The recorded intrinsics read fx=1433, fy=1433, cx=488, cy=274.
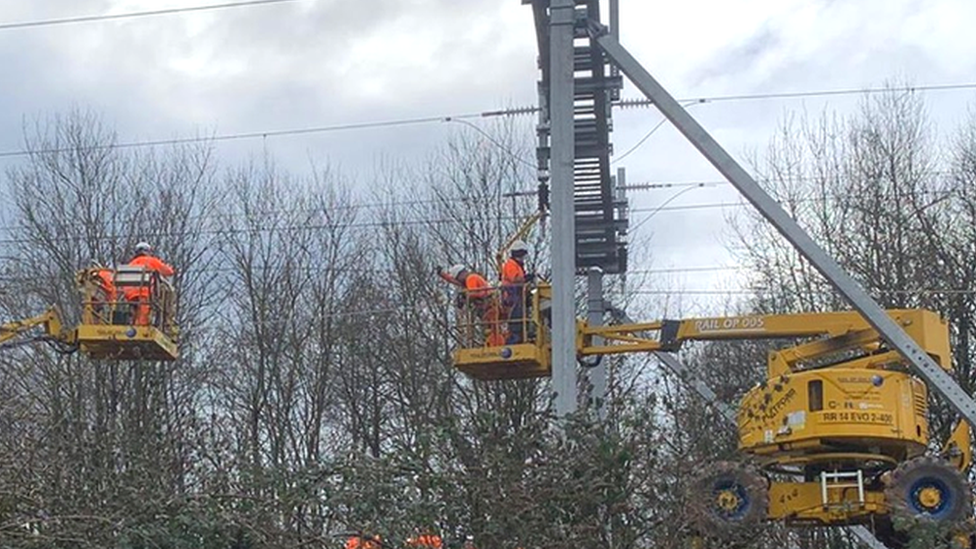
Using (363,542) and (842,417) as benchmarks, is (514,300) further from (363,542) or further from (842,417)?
(363,542)

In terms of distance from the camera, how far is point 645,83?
16.8 metres

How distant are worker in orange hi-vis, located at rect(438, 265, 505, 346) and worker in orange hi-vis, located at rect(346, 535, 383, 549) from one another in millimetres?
7272

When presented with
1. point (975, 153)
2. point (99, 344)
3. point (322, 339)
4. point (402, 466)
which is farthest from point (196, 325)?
point (402, 466)

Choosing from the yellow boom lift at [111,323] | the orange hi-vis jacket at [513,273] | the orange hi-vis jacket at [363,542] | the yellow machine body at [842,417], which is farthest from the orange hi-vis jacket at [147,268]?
the orange hi-vis jacket at [363,542]

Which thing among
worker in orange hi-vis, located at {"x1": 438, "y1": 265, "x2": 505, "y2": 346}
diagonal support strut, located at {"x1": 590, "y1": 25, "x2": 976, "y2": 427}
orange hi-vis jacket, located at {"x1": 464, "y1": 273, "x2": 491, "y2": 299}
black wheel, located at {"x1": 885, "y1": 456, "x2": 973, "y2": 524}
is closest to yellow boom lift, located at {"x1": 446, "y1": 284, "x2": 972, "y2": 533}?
black wheel, located at {"x1": 885, "y1": 456, "x2": 973, "y2": 524}

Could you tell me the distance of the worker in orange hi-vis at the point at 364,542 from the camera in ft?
33.5

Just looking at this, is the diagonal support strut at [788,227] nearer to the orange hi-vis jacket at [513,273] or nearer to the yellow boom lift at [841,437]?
the yellow boom lift at [841,437]

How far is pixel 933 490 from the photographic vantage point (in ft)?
46.3

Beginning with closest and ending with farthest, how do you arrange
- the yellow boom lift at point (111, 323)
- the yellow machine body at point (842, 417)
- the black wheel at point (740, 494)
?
the black wheel at point (740, 494)
the yellow machine body at point (842, 417)
the yellow boom lift at point (111, 323)

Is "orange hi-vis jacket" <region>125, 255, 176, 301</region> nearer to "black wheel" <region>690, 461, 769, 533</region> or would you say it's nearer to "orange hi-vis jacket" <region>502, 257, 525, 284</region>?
"orange hi-vis jacket" <region>502, 257, 525, 284</region>

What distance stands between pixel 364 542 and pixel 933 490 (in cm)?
652

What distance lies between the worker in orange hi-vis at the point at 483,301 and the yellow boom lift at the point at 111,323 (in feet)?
11.9

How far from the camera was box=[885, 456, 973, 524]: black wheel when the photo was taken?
46.2ft

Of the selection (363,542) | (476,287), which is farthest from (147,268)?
(363,542)
